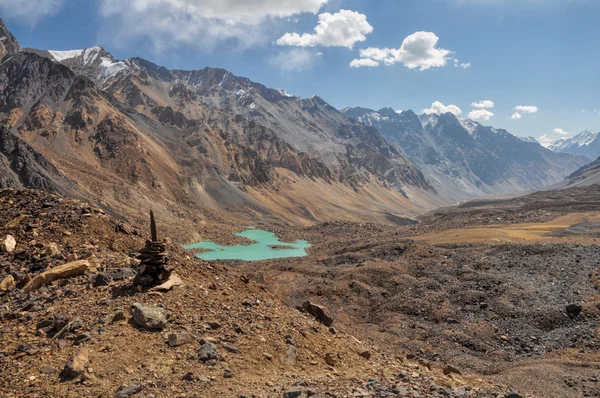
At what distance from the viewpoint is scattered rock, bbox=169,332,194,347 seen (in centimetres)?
927

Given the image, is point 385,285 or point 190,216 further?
point 190,216

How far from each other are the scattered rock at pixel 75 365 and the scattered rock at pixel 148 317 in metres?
1.56

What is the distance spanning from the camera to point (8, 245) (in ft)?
→ 43.3

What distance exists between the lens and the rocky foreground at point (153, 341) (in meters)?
7.98

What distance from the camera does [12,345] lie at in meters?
8.69

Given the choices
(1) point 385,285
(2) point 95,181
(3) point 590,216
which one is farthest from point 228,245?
(3) point 590,216

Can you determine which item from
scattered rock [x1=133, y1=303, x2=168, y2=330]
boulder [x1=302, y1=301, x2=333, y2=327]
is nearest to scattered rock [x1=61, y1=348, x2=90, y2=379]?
scattered rock [x1=133, y1=303, x2=168, y2=330]

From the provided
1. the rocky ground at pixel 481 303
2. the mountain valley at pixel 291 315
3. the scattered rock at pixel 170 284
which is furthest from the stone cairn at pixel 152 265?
the rocky ground at pixel 481 303

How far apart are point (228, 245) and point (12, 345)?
6991 centimetres

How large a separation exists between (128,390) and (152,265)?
457cm

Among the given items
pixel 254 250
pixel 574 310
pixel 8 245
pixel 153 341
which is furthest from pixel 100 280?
pixel 254 250

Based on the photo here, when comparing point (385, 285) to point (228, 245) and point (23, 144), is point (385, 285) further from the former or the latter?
point (23, 144)

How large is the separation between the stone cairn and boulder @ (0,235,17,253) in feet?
17.5

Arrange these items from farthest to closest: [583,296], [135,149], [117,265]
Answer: [135,149], [583,296], [117,265]
